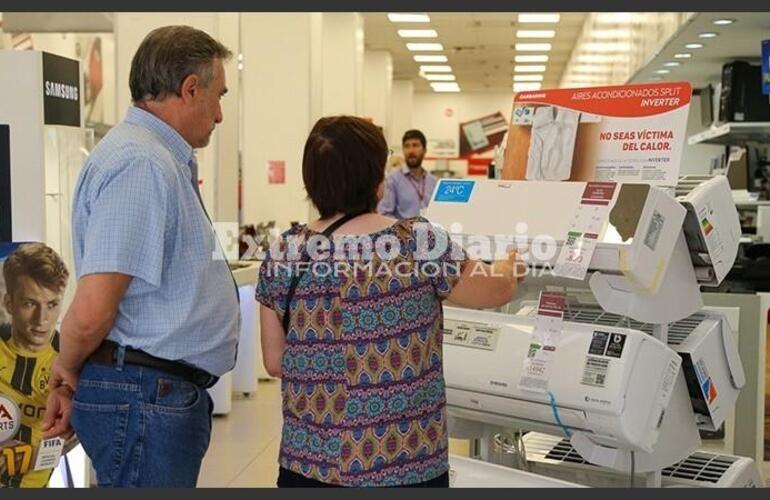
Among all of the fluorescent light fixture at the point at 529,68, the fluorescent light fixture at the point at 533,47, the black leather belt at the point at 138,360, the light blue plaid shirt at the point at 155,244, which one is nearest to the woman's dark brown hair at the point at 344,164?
the light blue plaid shirt at the point at 155,244

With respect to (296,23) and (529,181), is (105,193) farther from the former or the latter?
(296,23)

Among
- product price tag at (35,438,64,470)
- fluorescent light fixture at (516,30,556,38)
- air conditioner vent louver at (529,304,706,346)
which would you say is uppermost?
fluorescent light fixture at (516,30,556,38)

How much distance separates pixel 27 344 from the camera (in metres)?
3.18

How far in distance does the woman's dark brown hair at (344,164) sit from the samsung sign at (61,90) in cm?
140

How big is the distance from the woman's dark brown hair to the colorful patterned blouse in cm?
9

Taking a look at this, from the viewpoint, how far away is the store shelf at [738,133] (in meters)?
7.97

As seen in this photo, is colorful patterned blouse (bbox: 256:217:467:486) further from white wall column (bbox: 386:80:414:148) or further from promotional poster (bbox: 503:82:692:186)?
white wall column (bbox: 386:80:414:148)

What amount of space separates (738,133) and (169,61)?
7.18 metres

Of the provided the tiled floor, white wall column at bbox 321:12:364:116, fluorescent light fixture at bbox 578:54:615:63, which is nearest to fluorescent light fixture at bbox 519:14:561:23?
fluorescent light fixture at bbox 578:54:615:63

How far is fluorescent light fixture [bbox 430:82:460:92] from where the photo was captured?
78.0 feet

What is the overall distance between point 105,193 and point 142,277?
20cm

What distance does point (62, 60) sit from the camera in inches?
131

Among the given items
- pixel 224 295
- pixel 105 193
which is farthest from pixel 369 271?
pixel 105 193

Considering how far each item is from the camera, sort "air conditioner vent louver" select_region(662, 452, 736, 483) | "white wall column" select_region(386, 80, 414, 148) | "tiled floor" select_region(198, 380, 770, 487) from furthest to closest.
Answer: "white wall column" select_region(386, 80, 414, 148) → "tiled floor" select_region(198, 380, 770, 487) → "air conditioner vent louver" select_region(662, 452, 736, 483)
